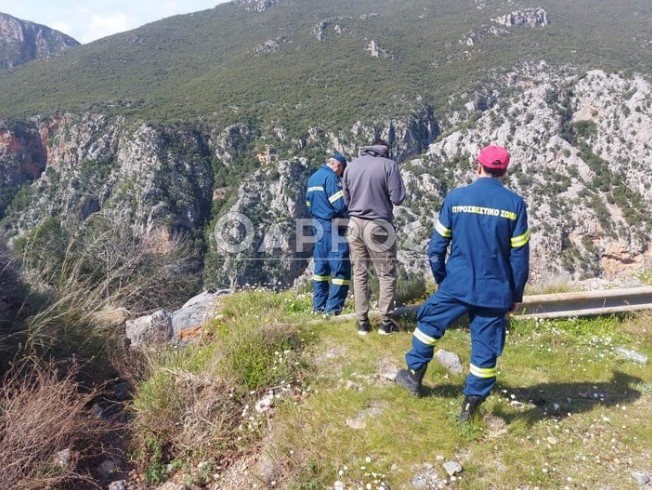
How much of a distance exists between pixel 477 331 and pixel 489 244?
598 millimetres

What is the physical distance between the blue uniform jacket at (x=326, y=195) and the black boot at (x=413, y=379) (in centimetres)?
196

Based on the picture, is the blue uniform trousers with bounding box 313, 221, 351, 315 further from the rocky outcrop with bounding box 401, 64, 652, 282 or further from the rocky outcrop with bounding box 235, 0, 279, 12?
the rocky outcrop with bounding box 235, 0, 279, 12

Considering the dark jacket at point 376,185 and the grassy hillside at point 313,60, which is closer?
the dark jacket at point 376,185

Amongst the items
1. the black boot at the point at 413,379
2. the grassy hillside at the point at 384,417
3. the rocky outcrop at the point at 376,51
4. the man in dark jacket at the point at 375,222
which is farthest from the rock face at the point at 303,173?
the black boot at the point at 413,379

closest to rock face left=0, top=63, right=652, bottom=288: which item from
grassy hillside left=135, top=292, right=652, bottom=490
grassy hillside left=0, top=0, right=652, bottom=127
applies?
grassy hillside left=0, top=0, right=652, bottom=127

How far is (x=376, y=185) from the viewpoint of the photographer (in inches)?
161

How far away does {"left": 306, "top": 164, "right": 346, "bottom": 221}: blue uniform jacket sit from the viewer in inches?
179

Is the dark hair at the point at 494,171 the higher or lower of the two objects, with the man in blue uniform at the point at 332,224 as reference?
higher

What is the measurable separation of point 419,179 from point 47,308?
42.0m

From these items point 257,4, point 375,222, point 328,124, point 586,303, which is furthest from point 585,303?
point 257,4

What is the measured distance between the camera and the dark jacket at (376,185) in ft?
13.4

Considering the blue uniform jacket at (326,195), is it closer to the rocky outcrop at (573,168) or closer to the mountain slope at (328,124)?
the mountain slope at (328,124)

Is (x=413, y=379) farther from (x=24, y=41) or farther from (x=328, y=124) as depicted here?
(x=24, y=41)

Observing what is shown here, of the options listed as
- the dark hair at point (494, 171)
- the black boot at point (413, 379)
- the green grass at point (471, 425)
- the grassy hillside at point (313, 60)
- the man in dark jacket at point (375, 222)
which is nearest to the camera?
the green grass at point (471, 425)
